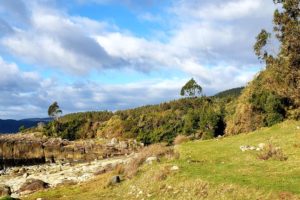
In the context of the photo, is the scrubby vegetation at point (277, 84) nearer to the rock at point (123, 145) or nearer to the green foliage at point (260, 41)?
the green foliage at point (260, 41)

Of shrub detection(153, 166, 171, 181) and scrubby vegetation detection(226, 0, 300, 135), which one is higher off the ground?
scrubby vegetation detection(226, 0, 300, 135)

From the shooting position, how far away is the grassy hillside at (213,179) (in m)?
23.2

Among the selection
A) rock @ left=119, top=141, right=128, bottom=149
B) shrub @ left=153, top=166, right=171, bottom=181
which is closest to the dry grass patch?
shrub @ left=153, top=166, right=171, bottom=181

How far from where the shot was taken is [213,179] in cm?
2564

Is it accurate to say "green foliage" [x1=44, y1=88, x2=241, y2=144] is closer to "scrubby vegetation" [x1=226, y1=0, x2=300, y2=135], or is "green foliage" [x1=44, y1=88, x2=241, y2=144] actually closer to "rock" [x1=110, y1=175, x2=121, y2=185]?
"scrubby vegetation" [x1=226, y1=0, x2=300, y2=135]

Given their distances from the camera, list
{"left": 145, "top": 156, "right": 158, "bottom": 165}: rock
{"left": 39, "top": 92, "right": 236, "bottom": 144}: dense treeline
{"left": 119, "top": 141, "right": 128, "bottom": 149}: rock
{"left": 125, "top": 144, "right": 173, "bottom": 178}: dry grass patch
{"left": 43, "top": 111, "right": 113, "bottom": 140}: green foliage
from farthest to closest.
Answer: {"left": 43, "top": 111, "right": 113, "bottom": 140}: green foliage
{"left": 39, "top": 92, "right": 236, "bottom": 144}: dense treeline
{"left": 119, "top": 141, "right": 128, "bottom": 149}: rock
{"left": 145, "top": 156, "right": 158, "bottom": 165}: rock
{"left": 125, "top": 144, "right": 173, "bottom": 178}: dry grass patch

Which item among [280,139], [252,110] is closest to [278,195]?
[280,139]

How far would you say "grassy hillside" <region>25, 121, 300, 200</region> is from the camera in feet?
76.2

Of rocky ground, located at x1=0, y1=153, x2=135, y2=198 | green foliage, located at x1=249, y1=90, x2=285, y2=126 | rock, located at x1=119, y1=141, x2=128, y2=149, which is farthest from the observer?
rock, located at x1=119, y1=141, x2=128, y2=149

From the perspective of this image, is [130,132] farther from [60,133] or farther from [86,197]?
[86,197]

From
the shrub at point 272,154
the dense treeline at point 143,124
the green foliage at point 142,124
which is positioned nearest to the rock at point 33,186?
the shrub at point 272,154

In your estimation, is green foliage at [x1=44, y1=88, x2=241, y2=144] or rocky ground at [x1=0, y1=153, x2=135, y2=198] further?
green foliage at [x1=44, y1=88, x2=241, y2=144]

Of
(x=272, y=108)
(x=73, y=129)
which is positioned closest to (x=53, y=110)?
(x=73, y=129)

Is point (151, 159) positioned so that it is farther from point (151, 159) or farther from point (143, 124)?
point (143, 124)
